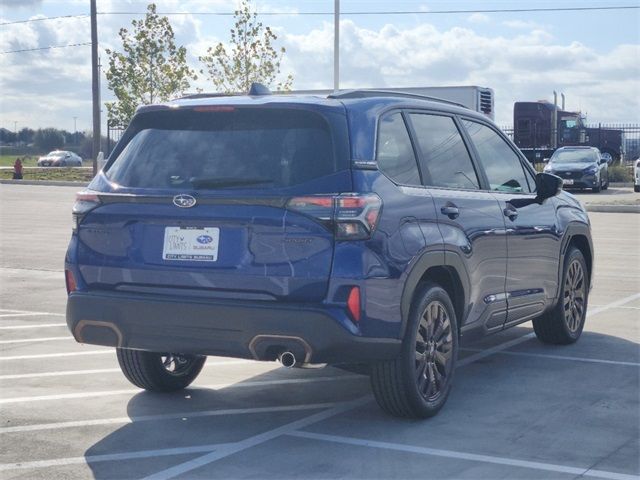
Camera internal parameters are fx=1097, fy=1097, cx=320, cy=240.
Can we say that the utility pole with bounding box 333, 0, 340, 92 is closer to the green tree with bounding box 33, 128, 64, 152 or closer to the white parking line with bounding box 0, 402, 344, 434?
the white parking line with bounding box 0, 402, 344, 434

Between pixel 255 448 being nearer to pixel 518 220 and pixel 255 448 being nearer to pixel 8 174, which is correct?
pixel 518 220

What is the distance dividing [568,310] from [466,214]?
7.87 feet

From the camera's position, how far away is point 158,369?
6965mm

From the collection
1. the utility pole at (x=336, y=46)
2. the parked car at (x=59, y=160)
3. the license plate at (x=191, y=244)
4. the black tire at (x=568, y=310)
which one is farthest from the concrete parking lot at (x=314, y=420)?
the parked car at (x=59, y=160)

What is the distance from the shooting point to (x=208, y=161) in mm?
6008

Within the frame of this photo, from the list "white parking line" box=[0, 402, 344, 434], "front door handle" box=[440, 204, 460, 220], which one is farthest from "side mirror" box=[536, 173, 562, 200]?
"white parking line" box=[0, 402, 344, 434]

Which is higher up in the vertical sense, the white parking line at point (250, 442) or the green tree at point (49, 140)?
the green tree at point (49, 140)

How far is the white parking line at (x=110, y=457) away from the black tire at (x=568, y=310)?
3.78 m

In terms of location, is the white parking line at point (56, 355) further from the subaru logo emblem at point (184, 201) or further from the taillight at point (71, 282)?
the subaru logo emblem at point (184, 201)

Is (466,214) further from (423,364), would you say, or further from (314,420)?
(314,420)

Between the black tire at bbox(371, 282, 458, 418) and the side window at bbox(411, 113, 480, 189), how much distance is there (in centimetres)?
77

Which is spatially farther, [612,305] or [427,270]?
[612,305]

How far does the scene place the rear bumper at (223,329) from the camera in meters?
5.59

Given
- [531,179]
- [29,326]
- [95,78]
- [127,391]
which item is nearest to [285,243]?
[127,391]
